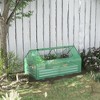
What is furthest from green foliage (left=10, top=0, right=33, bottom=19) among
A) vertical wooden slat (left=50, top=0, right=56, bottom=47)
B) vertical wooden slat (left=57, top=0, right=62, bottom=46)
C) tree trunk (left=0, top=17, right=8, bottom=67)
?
vertical wooden slat (left=57, top=0, right=62, bottom=46)

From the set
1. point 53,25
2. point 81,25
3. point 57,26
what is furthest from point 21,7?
point 81,25

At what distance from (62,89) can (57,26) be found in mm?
2034

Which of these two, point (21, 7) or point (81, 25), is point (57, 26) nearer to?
point (81, 25)

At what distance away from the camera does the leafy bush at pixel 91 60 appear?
6.68 m

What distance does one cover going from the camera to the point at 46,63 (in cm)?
606

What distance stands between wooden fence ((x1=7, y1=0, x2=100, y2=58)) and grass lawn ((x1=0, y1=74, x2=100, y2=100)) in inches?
46.6

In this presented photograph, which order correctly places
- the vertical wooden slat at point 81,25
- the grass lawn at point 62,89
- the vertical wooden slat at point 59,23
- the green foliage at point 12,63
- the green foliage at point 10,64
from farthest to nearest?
the vertical wooden slat at point 81,25 → the vertical wooden slat at point 59,23 → the green foliage at point 12,63 → the green foliage at point 10,64 → the grass lawn at point 62,89

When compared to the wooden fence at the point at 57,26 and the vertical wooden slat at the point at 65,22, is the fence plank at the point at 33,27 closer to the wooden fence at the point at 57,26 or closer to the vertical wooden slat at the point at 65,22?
the wooden fence at the point at 57,26

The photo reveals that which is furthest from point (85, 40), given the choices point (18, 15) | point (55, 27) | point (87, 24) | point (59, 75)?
point (18, 15)

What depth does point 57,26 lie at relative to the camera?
6895 millimetres

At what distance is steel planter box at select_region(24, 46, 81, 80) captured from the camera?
19.7 feet

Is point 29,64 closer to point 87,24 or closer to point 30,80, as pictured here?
point 30,80

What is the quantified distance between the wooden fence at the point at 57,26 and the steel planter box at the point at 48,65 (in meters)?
0.34

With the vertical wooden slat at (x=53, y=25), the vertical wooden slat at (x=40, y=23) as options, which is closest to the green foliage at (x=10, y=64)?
the vertical wooden slat at (x=40, y=23)
